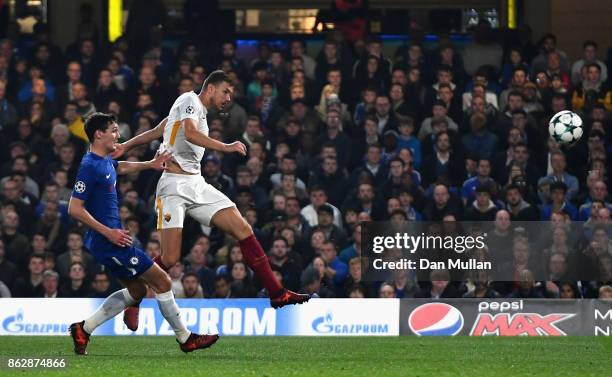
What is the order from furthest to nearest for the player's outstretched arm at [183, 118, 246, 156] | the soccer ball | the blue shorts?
1. the soccer ball
2. the player's outstretched arm at [183, 118, 246, 156]
3. the blue shorts

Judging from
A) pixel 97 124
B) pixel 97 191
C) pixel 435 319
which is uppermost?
pixel 97 124

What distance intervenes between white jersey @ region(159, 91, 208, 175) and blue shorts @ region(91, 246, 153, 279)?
3.69 ft

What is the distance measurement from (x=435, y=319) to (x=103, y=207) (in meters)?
5.58

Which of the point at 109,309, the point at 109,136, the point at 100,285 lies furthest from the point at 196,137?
the point at 100,285

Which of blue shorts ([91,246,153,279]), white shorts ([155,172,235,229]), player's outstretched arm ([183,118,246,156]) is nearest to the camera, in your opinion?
blue shorts ([91,246,153,279])

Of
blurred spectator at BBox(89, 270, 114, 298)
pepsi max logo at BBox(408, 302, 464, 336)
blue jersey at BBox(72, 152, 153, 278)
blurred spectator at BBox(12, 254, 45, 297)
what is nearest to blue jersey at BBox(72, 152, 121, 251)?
blue jersey at BBox(72, 152, 153, 278)

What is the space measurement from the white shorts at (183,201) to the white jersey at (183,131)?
13 cm

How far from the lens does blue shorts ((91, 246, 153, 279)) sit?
11.3 meters

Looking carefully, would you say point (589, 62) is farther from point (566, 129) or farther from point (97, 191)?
point (97, 191)

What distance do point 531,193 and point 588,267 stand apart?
5.84 ft

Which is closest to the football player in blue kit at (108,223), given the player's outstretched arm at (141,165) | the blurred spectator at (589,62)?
the player's outstretched arm at (141,165)

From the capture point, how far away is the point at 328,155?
18594mm

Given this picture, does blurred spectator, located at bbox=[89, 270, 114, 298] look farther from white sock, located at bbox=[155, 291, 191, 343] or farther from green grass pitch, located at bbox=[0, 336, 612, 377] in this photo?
white sock, located at bbox=[155, 291, 191, 343]

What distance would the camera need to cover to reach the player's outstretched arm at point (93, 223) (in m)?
11.0
